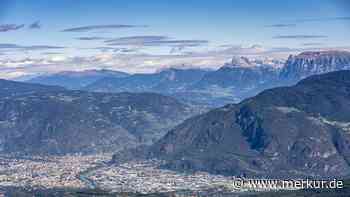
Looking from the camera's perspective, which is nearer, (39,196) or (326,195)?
(326,195)

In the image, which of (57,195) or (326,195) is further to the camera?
(57,195)

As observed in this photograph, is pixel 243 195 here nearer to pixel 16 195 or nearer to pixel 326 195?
pixel 326 195

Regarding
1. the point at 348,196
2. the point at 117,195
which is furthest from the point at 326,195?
the point at 117,195

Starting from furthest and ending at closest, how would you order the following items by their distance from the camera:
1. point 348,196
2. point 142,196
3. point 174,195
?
1. point 174,195
2. point 142,196
3. point 348,196

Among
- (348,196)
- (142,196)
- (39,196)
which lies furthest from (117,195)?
(348,196)

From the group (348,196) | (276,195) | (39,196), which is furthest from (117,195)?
(348,196)

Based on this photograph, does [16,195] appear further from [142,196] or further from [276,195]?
[276,195]

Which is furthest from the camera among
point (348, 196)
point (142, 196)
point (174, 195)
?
point (174, 195)

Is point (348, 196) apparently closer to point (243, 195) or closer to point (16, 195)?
point (243, 195)
